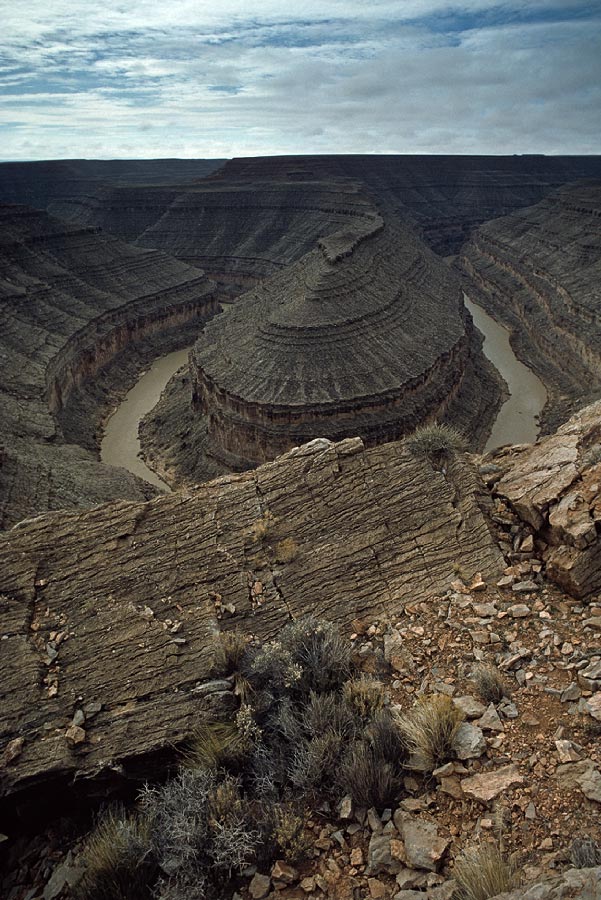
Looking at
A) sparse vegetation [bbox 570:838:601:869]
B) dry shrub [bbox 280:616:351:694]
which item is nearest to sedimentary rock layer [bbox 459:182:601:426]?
dry shrub [bbox 280:616:351:694]

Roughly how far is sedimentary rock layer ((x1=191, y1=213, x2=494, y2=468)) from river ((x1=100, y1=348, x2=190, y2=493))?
4603 millimetres

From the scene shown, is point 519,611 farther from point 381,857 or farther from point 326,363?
point 326,363

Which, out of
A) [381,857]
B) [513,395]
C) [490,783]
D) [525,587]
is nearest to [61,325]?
[513,395]

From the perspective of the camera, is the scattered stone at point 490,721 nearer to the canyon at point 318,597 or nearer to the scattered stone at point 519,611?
the canyon at point 318,597

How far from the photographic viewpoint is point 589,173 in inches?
5305

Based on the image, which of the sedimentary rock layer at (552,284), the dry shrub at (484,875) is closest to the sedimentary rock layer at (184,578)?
the dry shrub at (484,875)

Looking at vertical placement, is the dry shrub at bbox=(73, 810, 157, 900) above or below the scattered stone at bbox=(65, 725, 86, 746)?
below

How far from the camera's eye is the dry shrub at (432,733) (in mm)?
6613

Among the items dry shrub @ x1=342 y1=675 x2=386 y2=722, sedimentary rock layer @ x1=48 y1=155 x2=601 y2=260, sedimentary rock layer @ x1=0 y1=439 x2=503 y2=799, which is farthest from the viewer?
sedimentary rock layer @ x1=48 y1=155 x2=601 y2=260

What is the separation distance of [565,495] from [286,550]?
484 cm

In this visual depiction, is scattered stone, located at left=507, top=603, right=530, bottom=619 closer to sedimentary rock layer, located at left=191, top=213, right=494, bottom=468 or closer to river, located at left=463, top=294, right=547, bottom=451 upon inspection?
river, located at left=463, top=294, right=547, bottom=451

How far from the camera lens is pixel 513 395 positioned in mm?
43219

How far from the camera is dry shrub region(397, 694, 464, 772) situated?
6.61 metres

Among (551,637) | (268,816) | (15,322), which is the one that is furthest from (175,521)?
(15,322)
